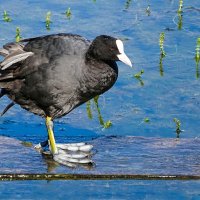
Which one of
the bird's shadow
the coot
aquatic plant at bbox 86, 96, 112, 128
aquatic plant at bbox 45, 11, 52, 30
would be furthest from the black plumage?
aquatic plant at bbox 45, 11, 52, 30

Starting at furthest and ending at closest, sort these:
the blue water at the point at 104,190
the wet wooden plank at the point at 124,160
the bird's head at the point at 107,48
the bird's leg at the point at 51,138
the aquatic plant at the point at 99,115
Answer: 1. the aquatic plant at the point at 99,115
2. the bird's leg at the point at 51,138
3. the bird's head at the point at 107,48
4. the wet wooden plank at the point at 124,160
5. the blue water at the point at 104,190

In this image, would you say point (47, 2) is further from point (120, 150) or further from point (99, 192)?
point (99, 192)

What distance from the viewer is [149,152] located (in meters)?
6.67

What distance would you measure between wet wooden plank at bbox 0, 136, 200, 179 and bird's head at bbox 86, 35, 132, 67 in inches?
29.8

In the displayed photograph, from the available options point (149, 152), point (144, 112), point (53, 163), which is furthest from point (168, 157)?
point (144, 112)

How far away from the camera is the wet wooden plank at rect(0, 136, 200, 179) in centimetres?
612

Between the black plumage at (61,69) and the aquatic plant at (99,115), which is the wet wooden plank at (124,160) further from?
the aquatic plant at (99,115)

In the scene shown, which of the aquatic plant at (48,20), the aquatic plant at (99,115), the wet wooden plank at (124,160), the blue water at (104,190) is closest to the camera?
the blue water at (104,190)

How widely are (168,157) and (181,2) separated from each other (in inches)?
159

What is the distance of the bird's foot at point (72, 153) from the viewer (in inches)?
253

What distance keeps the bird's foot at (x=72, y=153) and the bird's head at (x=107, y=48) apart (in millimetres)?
733

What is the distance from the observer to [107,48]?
21.0 feet

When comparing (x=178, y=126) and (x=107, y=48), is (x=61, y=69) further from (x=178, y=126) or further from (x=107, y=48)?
(x=178, y=126)

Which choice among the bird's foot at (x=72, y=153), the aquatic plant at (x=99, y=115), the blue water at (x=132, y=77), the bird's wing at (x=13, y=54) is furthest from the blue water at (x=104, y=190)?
the aquatic plant at (x=99, y=115)
